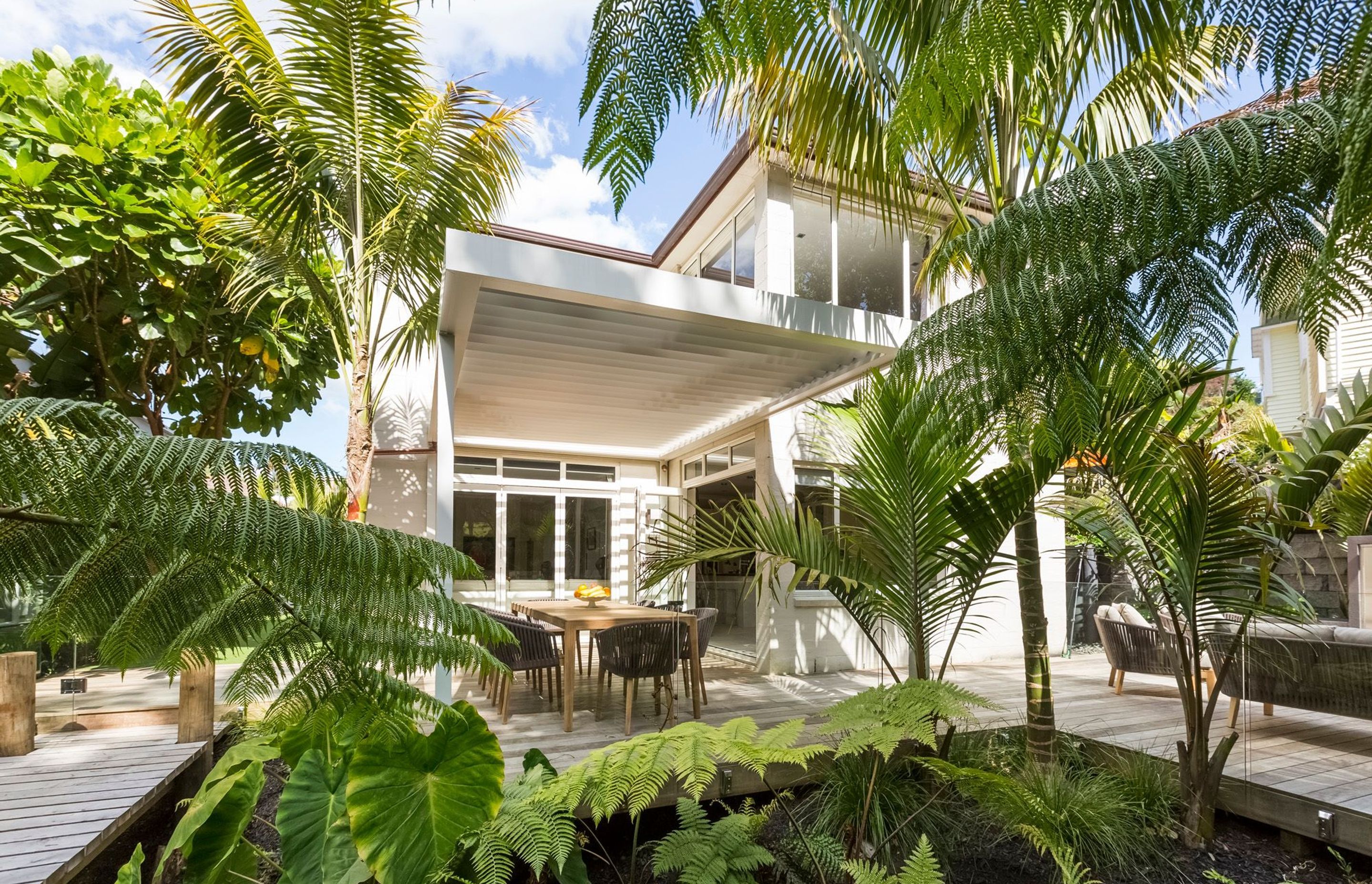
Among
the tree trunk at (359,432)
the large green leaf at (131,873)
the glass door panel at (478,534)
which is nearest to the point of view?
the large green leaf at (131,873)

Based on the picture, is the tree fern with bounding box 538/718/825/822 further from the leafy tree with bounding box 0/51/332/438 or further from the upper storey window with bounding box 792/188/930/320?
the upper storey window with bounding box 792/188/930/320

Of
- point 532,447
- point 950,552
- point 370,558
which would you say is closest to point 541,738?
point 950,552

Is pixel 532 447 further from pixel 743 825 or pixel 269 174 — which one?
pixel 743 825

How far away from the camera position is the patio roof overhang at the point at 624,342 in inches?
161

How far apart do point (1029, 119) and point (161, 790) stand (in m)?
5.72

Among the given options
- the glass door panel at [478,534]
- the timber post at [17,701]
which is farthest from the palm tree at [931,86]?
the glass door panel at [478,534]

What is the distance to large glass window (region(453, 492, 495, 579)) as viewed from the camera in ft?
28.2

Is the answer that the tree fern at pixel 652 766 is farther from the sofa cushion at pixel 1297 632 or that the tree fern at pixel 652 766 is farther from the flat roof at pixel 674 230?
the flat roof at pixel 674 230

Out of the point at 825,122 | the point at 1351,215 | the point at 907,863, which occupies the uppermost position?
the point at 825,122

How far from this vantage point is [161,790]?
12.1 feet

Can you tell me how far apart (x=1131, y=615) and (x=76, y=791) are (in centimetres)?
708

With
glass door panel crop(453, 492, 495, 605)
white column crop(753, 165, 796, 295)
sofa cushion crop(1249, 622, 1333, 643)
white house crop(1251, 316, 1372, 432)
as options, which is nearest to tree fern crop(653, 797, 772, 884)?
sofa cushion crop(1249, 622, 1333, 643)

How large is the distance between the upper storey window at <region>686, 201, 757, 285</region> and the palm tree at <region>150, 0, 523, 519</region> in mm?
3152

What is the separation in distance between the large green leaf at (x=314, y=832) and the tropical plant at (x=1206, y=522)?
3.45 m
